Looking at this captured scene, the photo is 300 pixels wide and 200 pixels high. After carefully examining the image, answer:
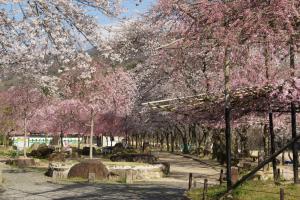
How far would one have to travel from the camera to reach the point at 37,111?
45562mm

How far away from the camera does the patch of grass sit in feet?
39.9

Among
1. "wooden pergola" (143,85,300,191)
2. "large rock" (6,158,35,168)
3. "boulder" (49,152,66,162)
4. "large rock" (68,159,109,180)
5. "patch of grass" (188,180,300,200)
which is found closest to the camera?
"patch of grass" (188,180,300,200)

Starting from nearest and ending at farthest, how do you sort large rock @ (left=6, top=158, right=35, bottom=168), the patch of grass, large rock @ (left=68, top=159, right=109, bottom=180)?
the patch of grass
large rock @ (left=68, top=159, right=109, bottom=180)
large rock @ (left=6, top=158, right=35, bottom=168)

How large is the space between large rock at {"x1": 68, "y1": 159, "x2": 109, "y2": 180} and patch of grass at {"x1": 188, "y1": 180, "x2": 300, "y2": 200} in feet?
36.4

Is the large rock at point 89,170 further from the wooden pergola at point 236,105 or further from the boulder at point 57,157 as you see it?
the boulder at point 57,157

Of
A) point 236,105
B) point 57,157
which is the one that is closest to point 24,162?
point 57,157

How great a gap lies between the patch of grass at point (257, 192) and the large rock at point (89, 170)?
11.1 meters

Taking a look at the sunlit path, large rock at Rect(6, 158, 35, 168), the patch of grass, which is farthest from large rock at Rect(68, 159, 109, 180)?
the patch of grass

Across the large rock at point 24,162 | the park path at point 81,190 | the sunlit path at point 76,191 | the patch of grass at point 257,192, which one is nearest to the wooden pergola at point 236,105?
the patch of grass at point 257,192

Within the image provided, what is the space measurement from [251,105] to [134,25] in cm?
2092

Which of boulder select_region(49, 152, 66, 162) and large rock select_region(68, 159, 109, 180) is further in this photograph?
boulder select_region(49, 152, 66, 162)

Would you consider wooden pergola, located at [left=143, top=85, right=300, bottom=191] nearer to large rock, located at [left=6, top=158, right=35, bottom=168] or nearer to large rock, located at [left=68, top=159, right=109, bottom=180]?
large rock, located at [left=68, top=159, right=109, bottom=180]

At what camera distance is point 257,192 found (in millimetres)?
12680

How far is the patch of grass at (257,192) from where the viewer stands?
12164 millimetres
